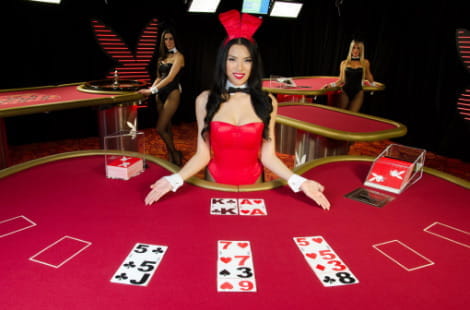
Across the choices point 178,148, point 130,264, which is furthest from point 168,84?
point 130,264

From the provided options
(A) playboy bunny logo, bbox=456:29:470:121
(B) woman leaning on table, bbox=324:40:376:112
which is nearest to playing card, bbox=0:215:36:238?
(B) woman leaning on table, bbox=324:40:376:112

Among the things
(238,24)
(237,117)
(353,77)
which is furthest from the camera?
(353,77)

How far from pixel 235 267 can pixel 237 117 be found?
1.10 m

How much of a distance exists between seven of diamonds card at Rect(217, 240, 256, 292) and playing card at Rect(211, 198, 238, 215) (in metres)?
0.23

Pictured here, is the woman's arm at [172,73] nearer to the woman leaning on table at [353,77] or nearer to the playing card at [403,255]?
the woman leaning on table at [353,77]

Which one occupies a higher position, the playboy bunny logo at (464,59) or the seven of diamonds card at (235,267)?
the playboy bunny logo at (464,59)

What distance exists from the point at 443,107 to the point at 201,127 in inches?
180

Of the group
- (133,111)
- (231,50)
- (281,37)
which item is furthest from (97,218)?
(281,37)

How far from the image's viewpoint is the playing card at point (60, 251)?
1.22 metres

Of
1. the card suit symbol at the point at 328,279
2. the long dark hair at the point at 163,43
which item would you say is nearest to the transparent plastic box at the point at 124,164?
the card suit symbol at the point at 328,279

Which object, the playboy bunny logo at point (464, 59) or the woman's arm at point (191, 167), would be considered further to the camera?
the playboy bunny logo at point (464, 59)

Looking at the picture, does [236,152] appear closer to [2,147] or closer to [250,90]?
[250,90]

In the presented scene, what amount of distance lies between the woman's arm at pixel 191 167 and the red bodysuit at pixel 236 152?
0.09 meters

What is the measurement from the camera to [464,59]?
5.07 m
